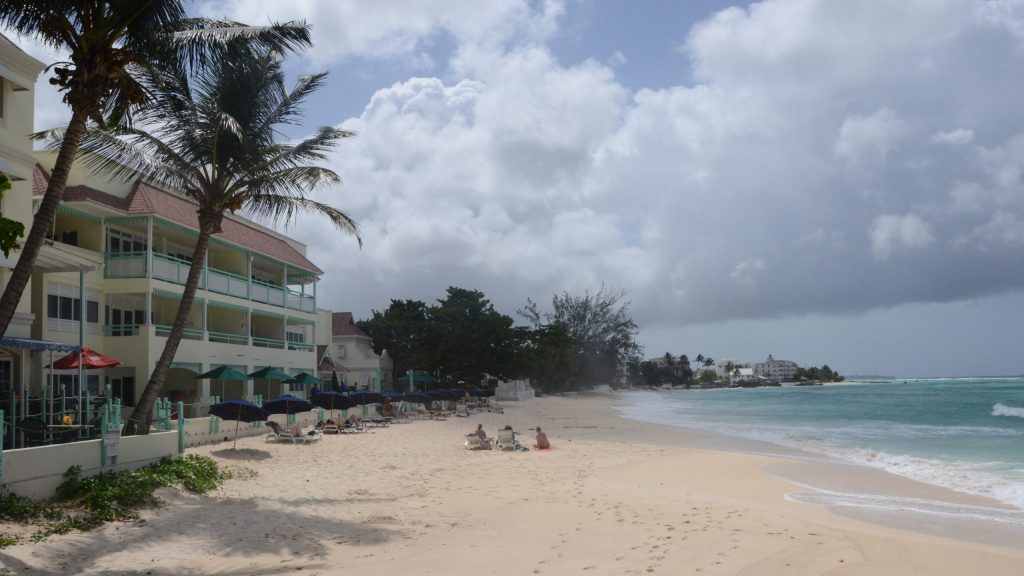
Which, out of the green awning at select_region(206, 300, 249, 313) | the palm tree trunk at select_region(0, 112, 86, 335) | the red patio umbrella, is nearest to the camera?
the palm tree trunk at select_region(0, 112, 86, 335)

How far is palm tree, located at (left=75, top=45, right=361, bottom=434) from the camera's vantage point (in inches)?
576

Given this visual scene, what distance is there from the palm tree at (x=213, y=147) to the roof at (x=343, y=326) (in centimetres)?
3700

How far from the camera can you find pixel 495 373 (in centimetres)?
5047

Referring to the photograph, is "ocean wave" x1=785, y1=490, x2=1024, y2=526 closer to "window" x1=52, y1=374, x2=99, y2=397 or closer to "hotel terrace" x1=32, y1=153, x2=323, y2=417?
"hotel terrace" x1=32, y1=153, x2=323, y2=417

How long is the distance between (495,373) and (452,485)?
35442 mm

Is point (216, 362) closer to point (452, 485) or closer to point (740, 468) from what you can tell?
point (452, 485)

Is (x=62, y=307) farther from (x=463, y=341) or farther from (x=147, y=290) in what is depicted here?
(x=463, y=341)

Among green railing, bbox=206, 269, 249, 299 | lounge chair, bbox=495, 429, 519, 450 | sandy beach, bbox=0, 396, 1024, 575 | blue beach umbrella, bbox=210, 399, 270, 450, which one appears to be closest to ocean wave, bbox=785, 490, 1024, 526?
sandy beach, bbox=0, 396, 1024, 575

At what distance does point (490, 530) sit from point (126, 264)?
59.2ft

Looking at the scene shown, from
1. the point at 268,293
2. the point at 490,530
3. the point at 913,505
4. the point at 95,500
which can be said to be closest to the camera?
the point at 95,500

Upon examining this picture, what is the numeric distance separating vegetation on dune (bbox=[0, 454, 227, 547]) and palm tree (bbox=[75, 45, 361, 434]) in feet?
8.63

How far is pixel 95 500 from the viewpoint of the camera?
10234mm

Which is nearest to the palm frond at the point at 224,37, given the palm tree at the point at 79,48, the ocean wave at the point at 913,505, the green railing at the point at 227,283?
the palm tree at the point at 79,48

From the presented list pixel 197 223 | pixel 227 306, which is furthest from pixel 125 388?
pixel 197 223
